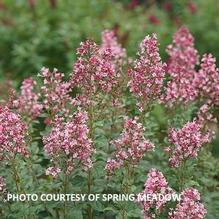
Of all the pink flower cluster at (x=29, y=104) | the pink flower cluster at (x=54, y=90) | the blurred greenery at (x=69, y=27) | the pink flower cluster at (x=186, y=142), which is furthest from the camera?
the blurred greenery at (x=69, y=27)

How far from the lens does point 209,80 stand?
4789mm

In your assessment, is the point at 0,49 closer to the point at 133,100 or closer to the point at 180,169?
the point at 133,100

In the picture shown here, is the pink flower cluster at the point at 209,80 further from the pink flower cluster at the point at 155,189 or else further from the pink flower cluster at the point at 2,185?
the pink flower cluster at the point at 2,185

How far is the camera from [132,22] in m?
8.96

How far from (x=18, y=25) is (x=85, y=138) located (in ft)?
16.7

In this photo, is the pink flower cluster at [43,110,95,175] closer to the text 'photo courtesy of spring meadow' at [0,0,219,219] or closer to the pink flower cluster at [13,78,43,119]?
the text 'photo courtesy of spring meadow' at [0,0,219,219]

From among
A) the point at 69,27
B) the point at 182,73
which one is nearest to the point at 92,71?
the point at 182,73

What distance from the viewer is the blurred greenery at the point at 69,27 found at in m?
8.29

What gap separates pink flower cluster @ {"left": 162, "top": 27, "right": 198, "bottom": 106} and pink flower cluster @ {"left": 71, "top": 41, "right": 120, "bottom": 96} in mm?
546

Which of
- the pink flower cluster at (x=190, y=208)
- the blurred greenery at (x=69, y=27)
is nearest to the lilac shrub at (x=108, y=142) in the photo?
the pink flower cluster at (x=190, y=208)

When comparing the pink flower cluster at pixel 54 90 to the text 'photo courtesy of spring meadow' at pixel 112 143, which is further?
the pink flower cluster at pixel 54 90

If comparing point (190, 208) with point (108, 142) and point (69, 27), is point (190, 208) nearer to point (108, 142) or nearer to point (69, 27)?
point (108, 142)

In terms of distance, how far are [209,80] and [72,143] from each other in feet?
4.56

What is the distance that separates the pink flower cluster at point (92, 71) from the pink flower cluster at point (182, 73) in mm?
546
